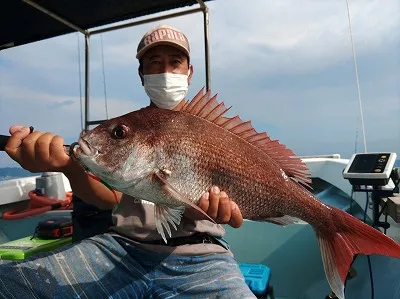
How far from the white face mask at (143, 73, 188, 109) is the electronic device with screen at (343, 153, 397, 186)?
1883 mm

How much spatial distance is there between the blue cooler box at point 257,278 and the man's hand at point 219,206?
0.95 meters

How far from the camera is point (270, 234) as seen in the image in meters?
4.10

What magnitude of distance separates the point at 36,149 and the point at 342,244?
1642 millimetres

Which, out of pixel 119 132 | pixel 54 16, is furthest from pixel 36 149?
pixel 54 16

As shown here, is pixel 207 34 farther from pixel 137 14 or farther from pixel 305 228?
pixel 305 228

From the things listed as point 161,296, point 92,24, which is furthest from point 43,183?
point 161,296

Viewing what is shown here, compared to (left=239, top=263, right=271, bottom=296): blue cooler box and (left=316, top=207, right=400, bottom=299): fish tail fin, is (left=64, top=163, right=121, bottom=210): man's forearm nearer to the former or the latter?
(left=239, top=263, right=271, bottom=296): blue cooler box

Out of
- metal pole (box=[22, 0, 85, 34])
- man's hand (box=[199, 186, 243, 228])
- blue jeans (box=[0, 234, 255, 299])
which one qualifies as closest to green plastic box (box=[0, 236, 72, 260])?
blue jeans (box=[0, 234, 255, 299])

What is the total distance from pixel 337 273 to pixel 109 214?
1.79 m

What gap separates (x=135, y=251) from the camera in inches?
87.7

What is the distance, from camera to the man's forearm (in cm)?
213

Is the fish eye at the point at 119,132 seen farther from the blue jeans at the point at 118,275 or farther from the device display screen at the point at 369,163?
the device display screen at the point at 369,163

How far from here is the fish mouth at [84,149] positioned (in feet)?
5.03

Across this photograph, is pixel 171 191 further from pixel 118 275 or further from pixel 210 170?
pixel 118 275
